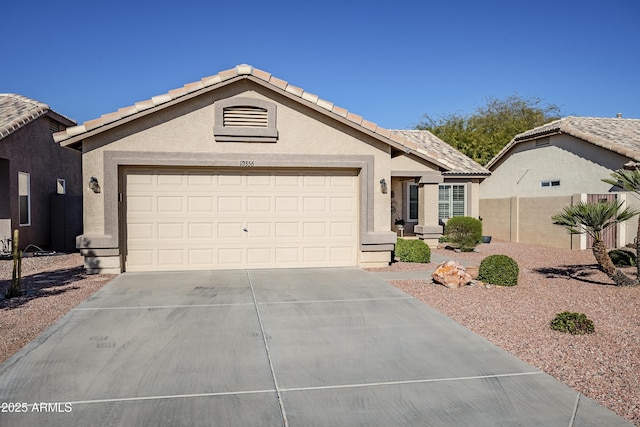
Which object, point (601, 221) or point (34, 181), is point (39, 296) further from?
point (601, 221)

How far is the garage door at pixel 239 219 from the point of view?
12445 millimetres

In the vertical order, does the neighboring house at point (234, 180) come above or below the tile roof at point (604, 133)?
below

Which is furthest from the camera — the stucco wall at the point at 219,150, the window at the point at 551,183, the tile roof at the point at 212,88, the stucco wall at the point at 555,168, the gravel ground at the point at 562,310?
the window at the point at 551,183

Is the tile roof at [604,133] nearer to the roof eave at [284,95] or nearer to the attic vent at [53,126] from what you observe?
the roof eave at [284,95]

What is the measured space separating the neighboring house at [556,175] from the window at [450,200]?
2.43 meters

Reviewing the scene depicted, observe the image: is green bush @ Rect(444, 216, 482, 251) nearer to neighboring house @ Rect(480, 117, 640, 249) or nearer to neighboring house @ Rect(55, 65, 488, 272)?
neighboring house @ Rect(480, 117, 640, 249)

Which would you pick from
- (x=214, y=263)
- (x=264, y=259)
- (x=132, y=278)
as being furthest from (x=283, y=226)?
(x=132, y=278)

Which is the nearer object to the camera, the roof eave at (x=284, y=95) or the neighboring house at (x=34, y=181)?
the roof eave at (x=284, y=95)

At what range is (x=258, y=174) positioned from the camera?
12.9 m

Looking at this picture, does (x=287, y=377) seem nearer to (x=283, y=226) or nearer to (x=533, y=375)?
(x=533, y=375)

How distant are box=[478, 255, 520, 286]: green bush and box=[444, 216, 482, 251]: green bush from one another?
7477mm

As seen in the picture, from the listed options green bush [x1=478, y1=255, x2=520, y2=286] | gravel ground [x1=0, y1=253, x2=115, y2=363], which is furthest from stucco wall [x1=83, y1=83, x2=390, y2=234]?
green bush [x1=478, y1=255, x2=520, y2=286]

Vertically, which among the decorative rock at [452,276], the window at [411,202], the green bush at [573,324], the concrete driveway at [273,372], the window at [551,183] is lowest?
the concrete driveway at [273,372]

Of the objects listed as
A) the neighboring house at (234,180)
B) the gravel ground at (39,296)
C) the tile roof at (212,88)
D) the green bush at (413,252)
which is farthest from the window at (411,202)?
the gravel ground at (39,296)
